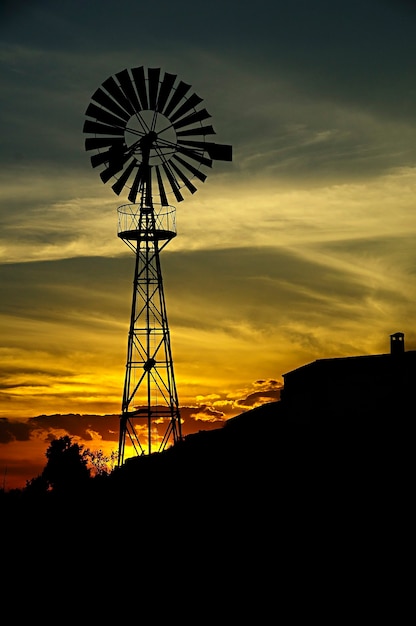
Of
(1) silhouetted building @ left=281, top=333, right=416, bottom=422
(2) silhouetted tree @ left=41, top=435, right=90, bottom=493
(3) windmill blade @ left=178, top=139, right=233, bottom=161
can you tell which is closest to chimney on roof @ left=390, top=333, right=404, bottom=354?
(1) silhouetted building @ left=281, top=333, right=416, bottom=422

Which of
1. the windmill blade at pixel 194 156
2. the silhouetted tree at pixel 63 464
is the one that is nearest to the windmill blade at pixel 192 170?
the windmill blade at pixel 194 156

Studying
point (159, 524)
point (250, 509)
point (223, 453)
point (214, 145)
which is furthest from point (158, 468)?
point (214, 145)

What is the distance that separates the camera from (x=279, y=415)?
1794 inches

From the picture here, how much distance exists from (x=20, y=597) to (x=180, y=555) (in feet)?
22.9

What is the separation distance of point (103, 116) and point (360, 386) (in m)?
17.2

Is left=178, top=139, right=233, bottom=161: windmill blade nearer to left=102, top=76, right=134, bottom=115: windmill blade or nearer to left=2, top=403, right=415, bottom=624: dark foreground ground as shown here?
left=102, top=76, right=134, bottom=115: windmill blade

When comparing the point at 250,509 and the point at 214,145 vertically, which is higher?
the point at 214,145

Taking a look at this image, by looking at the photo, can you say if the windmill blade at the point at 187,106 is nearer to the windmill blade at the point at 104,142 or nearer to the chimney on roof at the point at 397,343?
the windmill blade at the point at 104,142

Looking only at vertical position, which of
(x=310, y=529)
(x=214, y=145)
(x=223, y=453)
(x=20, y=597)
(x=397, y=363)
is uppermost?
(x=214, y=145)

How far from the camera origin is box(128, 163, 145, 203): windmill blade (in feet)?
145

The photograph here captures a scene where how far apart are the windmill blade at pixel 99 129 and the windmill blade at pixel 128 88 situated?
1.30 m

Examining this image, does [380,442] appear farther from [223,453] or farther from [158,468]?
[158,468]

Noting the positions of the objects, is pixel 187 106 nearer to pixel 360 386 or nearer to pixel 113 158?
pixel 113 158

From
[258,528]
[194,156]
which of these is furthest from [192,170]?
[258,528]
